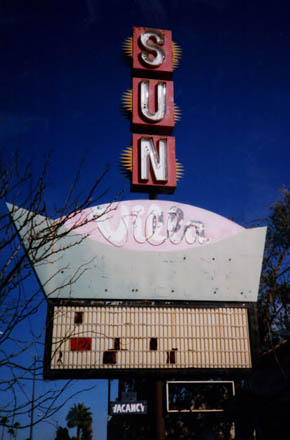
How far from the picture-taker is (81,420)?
72812mm

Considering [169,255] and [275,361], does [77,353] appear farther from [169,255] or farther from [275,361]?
[275,361]

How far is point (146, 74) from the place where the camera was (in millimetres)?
17703

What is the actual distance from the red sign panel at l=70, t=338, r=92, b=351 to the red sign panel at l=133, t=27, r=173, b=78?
36.4 feet

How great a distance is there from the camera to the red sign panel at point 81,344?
12.3 m

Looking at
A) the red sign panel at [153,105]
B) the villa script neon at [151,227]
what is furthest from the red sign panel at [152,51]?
the villa script neon at [151,227]

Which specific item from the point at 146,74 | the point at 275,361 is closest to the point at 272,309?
the point at 275,361

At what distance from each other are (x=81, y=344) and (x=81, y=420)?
2696 inches

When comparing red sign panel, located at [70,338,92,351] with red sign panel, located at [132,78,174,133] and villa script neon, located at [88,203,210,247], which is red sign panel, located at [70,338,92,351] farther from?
red sign panel, located at [132,78,174,133]

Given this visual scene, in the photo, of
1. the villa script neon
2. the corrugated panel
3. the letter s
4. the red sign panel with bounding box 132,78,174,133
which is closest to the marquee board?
the corrugated panel

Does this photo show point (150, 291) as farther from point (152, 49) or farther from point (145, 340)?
point (152, 49)

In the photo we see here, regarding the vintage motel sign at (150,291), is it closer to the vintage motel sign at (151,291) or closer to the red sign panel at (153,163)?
the vintage motel sign at (151,291)

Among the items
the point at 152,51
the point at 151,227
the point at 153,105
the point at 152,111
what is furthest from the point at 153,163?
the point at 152,51

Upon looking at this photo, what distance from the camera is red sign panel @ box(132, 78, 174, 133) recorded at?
16438 millimetres

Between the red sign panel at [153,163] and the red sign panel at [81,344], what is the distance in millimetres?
5763
